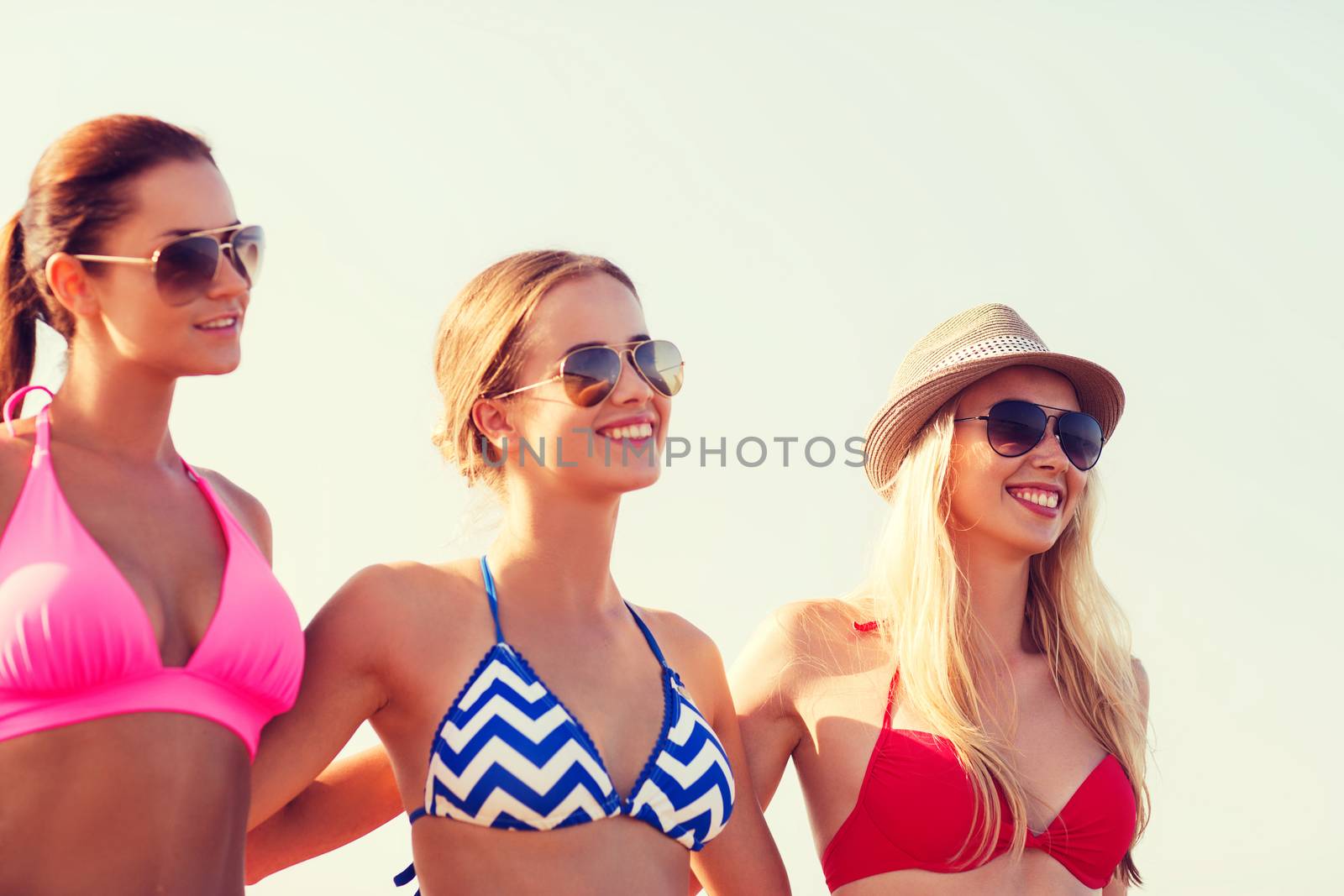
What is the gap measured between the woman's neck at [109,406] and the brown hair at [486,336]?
858mm

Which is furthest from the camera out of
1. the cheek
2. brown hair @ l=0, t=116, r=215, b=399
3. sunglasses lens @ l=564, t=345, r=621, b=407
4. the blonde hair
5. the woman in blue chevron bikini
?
the cheek

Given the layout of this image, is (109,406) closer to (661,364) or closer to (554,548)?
(554,548)

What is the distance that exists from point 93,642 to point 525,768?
108 cm

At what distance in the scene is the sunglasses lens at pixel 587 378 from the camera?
4.07 meters

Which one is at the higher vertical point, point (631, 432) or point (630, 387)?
point (630, 387)

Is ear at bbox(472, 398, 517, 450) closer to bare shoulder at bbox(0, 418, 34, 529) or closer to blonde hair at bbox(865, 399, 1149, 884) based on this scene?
bare shoulder at bbox(0, 418, 34, 529)

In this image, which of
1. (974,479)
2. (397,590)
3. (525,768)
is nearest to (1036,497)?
(974,479)

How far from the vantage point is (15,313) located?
3.69 metres

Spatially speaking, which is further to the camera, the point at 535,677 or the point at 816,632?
the point at 816,632

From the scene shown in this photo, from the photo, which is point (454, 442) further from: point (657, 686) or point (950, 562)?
point (950, 562)

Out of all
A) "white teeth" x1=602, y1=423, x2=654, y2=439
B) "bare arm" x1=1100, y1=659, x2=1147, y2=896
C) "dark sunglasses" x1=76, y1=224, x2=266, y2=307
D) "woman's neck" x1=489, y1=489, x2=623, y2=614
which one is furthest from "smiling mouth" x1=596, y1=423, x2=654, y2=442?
"bare arm" x1=1100, y1=659, x2=1147, y2=896

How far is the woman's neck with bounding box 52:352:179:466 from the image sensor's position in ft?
11.8

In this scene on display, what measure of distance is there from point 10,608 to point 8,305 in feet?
2.92

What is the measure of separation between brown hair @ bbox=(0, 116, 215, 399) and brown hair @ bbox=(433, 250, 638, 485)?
0.87 meters
